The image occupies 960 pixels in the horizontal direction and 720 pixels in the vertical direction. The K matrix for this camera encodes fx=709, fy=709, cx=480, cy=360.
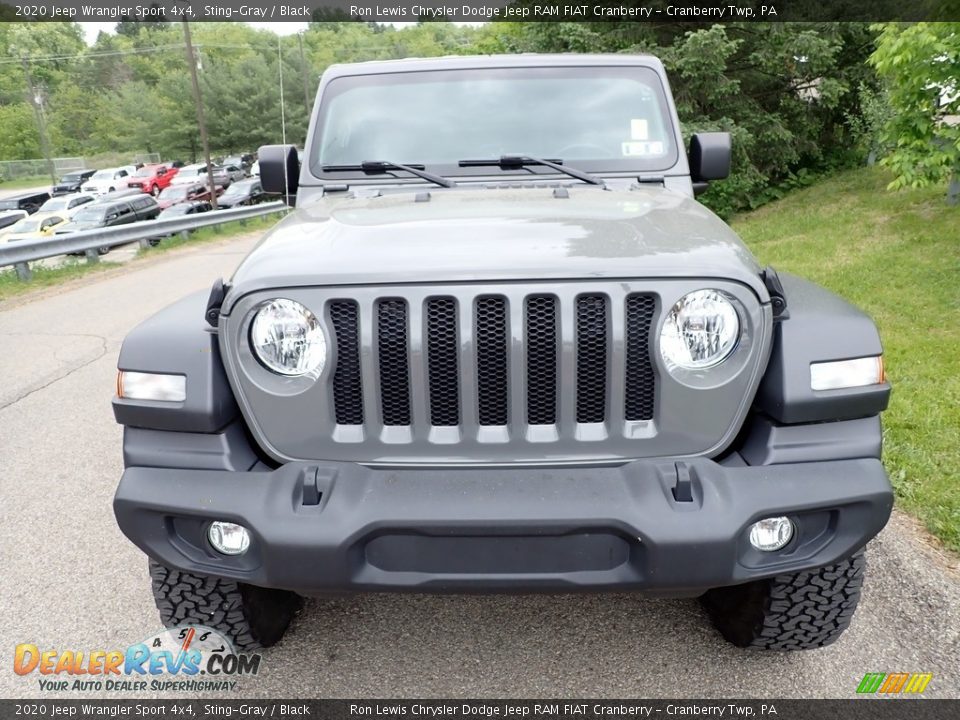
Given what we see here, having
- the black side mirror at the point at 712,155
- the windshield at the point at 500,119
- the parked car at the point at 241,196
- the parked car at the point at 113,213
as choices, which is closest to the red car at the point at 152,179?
the parked car at the point at 241,196

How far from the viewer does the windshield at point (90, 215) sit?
66.4ft

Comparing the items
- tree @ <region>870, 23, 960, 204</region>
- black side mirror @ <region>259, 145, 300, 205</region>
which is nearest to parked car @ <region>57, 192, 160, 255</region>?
black side mirror @ <region>259, 145, 300, 205</region>

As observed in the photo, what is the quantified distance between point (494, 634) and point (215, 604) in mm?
952

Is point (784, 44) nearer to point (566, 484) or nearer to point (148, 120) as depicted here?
point (566, 484)

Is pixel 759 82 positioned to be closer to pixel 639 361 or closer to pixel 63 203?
pixel 639 361

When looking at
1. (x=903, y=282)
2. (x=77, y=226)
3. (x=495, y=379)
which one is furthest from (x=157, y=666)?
(x=77, y=226)

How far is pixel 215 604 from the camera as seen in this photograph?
7.28 ft

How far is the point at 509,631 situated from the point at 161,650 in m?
1.21

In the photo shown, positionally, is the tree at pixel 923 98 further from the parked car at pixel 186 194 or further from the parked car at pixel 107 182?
the parked car at pixel 107 182

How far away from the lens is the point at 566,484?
1.82 meters

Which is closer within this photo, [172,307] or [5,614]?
[172,307]

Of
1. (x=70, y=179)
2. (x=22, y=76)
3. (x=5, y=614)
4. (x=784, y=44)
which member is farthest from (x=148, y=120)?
(x=5, y=614)

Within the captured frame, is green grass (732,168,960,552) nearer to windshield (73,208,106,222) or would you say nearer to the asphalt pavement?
the asphalt pavement

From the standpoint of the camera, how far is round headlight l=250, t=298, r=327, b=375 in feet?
6.11
